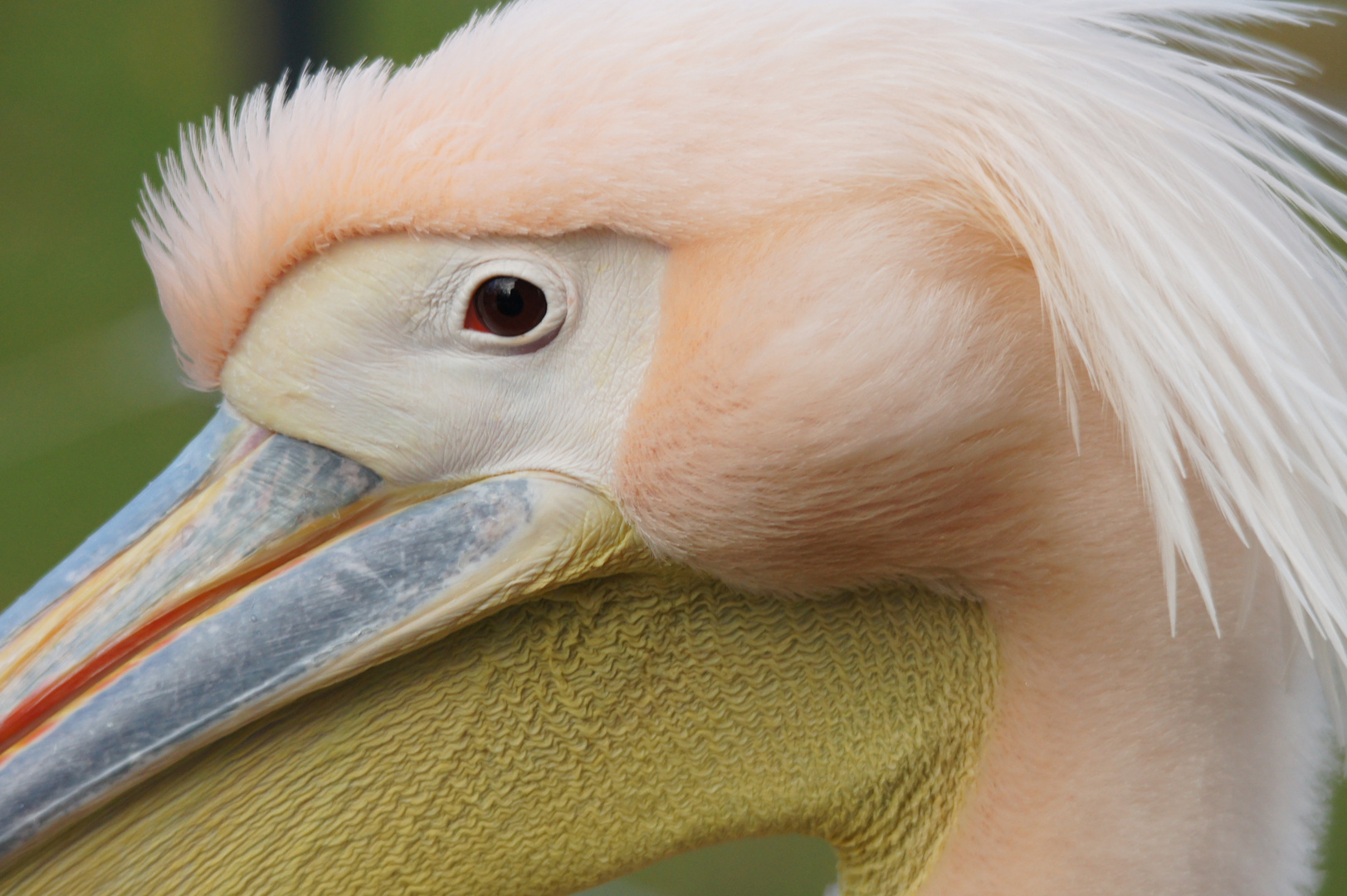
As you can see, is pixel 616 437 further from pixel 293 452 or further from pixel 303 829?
→ pixel 303 829

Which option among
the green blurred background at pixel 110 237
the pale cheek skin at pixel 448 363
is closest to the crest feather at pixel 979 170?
the pale cheek skin at pixel 448 363

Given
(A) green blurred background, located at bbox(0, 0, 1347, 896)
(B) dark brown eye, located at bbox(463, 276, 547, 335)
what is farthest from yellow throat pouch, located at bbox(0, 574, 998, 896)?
(A) green blurred background, located at bbox(0, 0, 1347, 896)

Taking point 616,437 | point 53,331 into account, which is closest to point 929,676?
point 616,437

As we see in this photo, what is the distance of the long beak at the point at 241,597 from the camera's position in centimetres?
99

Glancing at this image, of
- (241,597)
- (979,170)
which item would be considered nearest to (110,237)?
(241,597)

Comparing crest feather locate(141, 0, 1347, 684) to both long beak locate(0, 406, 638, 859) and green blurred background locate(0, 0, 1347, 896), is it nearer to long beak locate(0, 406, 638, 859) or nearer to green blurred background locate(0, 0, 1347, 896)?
long beak locate(0, 406, 638, 859)

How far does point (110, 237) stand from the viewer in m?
4.81

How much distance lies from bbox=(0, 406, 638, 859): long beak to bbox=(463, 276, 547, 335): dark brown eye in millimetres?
127

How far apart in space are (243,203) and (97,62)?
17.0ft

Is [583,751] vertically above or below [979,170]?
below

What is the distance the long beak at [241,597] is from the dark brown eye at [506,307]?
13cm

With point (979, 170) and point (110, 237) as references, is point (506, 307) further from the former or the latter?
point (110, 237)

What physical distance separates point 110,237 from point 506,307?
4380 mm

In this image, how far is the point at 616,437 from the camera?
101 cm
